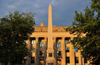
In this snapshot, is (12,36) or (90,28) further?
(12,36)

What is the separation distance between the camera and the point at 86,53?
20.4 metres

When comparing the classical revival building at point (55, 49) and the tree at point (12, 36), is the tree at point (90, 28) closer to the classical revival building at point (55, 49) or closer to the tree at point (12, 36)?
the tree at point (12, 36)

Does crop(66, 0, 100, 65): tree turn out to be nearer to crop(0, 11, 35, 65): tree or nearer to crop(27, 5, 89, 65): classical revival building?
crop(0, 11, 35, 65): tree

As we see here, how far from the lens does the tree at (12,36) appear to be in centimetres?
2209

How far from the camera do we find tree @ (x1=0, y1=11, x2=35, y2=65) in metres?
22.1

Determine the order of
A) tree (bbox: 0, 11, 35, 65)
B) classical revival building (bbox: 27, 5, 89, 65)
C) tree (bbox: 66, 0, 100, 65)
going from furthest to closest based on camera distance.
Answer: classical revival building (bbox: 27, 5, 89, 65), tree (bbox: 0, 11, 35, 65), tree (bbox: 66, 0, 100, 65)

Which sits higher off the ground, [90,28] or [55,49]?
[90,28]

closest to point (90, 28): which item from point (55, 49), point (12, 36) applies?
point (12, 36)

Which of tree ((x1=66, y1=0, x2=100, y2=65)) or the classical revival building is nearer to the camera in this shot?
tree ((x1=66, y1=0, x2=100, y2=65))

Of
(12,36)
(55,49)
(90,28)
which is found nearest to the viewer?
(90,28)

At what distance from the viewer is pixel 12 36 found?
23.3m

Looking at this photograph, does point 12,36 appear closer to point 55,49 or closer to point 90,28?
point 90,28

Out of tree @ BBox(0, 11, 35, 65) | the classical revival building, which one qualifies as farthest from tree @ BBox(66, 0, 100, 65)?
the classical revival building

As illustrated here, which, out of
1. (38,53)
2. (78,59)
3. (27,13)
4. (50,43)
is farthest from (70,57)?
(27,13)
